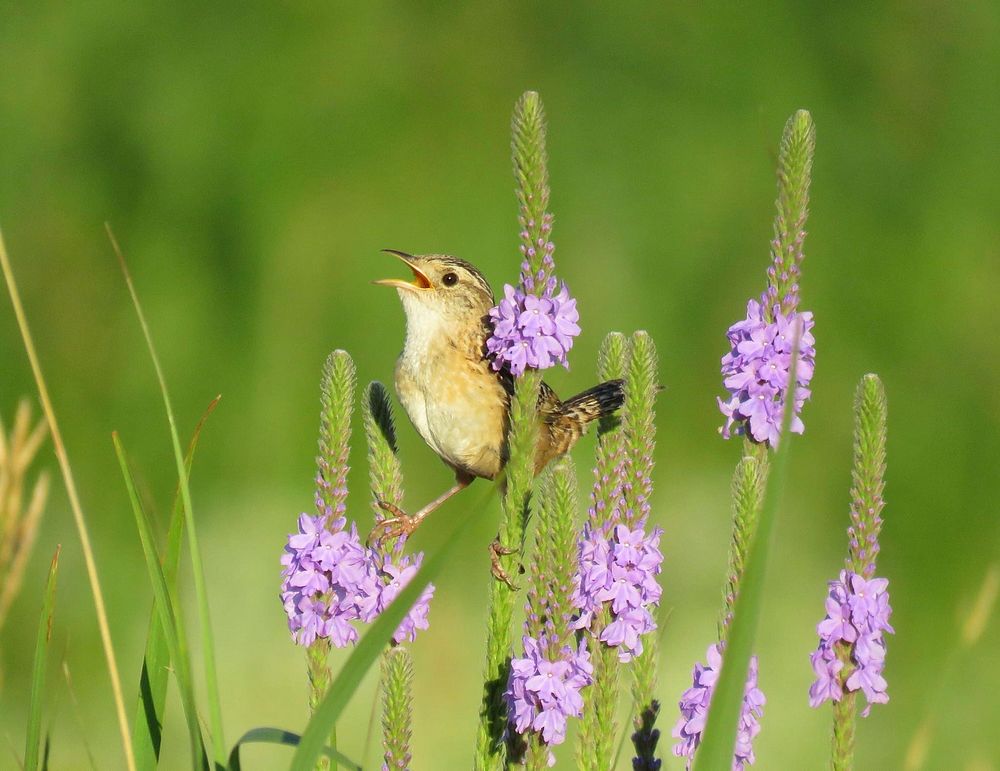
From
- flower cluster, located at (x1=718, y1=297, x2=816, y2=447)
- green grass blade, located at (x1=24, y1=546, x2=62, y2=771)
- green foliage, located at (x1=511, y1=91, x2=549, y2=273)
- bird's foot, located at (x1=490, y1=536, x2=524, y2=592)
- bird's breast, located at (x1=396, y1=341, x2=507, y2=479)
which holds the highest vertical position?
bird's breast, located at (x1=396, y1=341, x2=507, y2=479)

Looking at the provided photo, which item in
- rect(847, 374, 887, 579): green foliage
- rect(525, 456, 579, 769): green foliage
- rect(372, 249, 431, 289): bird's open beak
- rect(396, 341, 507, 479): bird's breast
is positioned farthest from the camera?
rect(372, 249, 431, 289): bird's open beak

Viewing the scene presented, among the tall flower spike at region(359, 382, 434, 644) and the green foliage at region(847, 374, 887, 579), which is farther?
the tall flower spike at region(359, 382, 434, 644)

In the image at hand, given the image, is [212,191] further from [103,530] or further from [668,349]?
[668,349]

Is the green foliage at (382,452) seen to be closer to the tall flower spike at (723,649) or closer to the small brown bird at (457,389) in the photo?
the tall flower spike at (723,649)

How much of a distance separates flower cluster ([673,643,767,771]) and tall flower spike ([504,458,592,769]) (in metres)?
0.18

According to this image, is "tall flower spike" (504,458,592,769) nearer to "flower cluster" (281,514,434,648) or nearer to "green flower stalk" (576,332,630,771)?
"green flower stalk" (576,332,630,771)

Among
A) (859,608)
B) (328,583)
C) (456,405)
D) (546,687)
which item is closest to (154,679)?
(328,583)

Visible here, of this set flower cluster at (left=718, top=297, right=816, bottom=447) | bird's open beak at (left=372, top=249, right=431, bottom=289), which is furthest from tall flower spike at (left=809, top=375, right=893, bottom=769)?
bird's open beak at (left=372, top=249, right=431, bottom=289)

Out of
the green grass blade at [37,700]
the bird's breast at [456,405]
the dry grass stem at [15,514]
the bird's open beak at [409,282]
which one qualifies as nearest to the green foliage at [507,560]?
the green grass blade at [37,700]

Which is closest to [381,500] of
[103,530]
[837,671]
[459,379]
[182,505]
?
[182,505]

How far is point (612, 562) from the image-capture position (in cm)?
210

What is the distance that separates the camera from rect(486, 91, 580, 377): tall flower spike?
6.41ft

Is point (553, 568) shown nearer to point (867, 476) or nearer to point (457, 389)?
point (867, 476)

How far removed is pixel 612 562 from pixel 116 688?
32.4 inches
